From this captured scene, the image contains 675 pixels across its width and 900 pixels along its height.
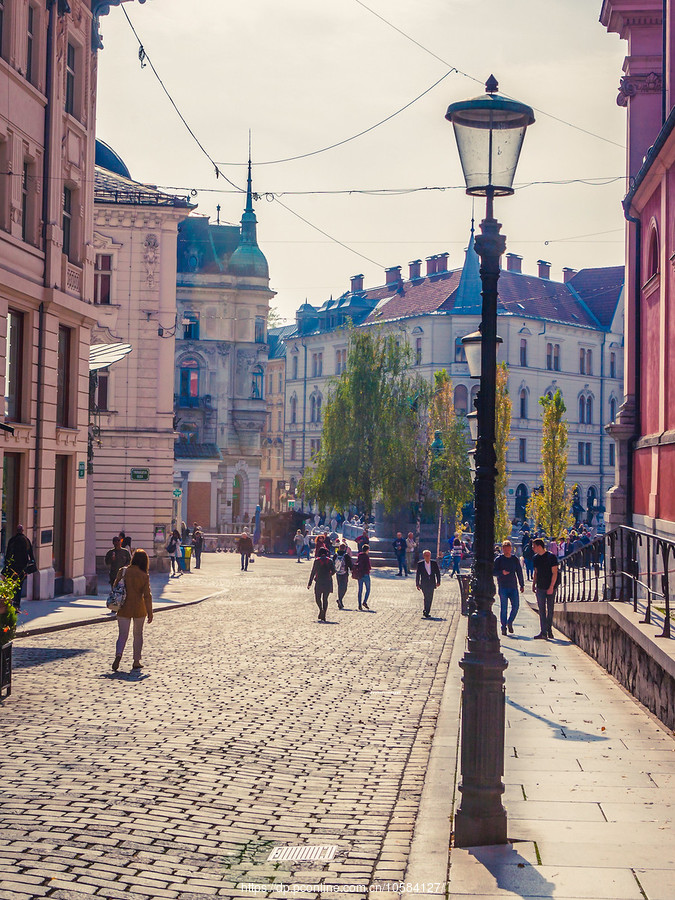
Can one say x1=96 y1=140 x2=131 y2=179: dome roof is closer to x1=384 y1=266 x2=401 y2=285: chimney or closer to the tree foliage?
the tree foliage

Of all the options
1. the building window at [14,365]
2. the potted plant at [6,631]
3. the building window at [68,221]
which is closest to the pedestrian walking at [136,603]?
the potted plant at [6,631]

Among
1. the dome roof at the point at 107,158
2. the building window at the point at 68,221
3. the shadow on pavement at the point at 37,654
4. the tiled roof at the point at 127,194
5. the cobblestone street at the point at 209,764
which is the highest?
the dome roof at the point at 107,158

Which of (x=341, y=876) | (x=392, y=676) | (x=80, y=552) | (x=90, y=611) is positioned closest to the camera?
(x=341, y=876)

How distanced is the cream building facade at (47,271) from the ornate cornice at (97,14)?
0.03 m

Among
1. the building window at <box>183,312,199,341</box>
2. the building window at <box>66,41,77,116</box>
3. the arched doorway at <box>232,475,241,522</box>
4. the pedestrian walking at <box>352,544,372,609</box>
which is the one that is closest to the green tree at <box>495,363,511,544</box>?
the arched doorway at <box>232,475,241,522</box>

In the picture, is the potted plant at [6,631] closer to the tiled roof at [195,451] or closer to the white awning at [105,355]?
the white awning at [105,355]

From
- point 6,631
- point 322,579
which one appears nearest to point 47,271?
point 322,579

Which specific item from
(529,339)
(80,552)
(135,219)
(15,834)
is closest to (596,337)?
(529,339)

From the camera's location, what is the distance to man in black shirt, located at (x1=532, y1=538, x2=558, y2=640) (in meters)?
19.9

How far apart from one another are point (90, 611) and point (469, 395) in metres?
57.8

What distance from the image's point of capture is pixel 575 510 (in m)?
76.2

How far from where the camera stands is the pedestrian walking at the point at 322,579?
2452 centimetres

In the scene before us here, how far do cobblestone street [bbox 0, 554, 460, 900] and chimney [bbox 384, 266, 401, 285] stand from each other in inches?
3080

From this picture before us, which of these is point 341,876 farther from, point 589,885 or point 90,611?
point 90,611
